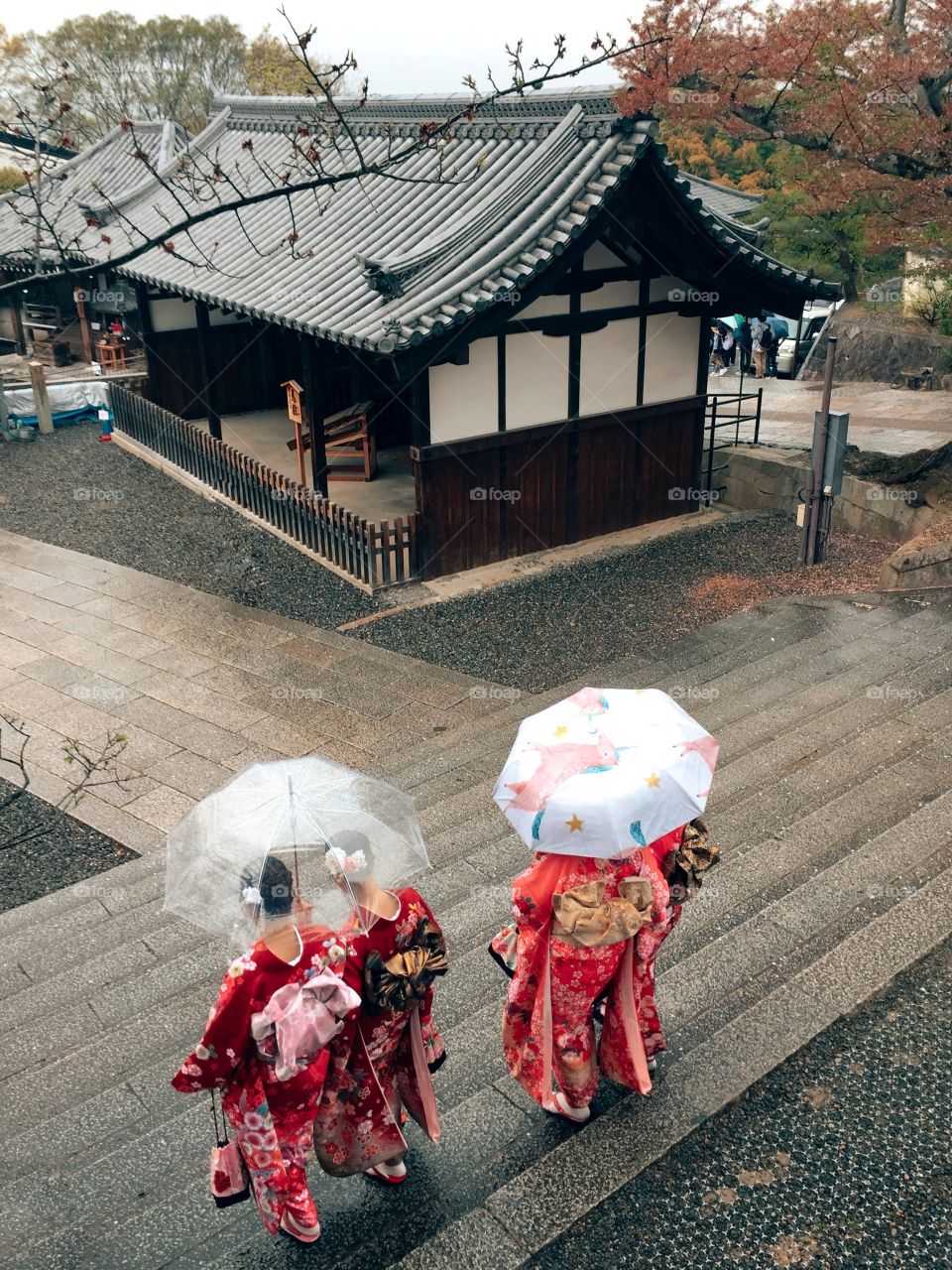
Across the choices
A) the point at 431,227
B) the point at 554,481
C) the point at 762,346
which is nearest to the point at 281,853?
the point at 554,481

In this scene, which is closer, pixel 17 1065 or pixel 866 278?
pixel 17 1065

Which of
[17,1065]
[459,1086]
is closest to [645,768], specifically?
[459,1086]

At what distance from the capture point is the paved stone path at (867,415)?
675 inches

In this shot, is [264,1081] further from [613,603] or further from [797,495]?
[797,495]

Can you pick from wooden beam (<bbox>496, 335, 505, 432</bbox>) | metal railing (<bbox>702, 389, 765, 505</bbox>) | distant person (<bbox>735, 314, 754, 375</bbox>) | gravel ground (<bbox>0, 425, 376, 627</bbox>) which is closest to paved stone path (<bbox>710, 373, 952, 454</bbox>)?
metal railing (<bbox>702, 389, 765, 505</bbox>)

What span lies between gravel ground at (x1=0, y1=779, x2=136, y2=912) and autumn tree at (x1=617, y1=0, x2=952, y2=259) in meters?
9.74

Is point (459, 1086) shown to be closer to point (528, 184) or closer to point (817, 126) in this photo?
point (528, 184)

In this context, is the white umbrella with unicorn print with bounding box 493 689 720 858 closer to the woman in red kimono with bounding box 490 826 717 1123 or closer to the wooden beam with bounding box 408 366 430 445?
the woman in red kimono with bounding box 490 826 717 1123

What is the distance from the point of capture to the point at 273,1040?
3.27 meters

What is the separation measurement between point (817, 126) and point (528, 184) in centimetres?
358

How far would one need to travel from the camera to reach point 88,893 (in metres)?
6.78

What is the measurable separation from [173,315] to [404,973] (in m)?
18.2

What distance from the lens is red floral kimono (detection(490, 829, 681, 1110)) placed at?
369cm

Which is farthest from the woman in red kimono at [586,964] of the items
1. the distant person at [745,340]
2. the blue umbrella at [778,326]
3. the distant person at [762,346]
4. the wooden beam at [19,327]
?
the wooden beam at [19,327]
